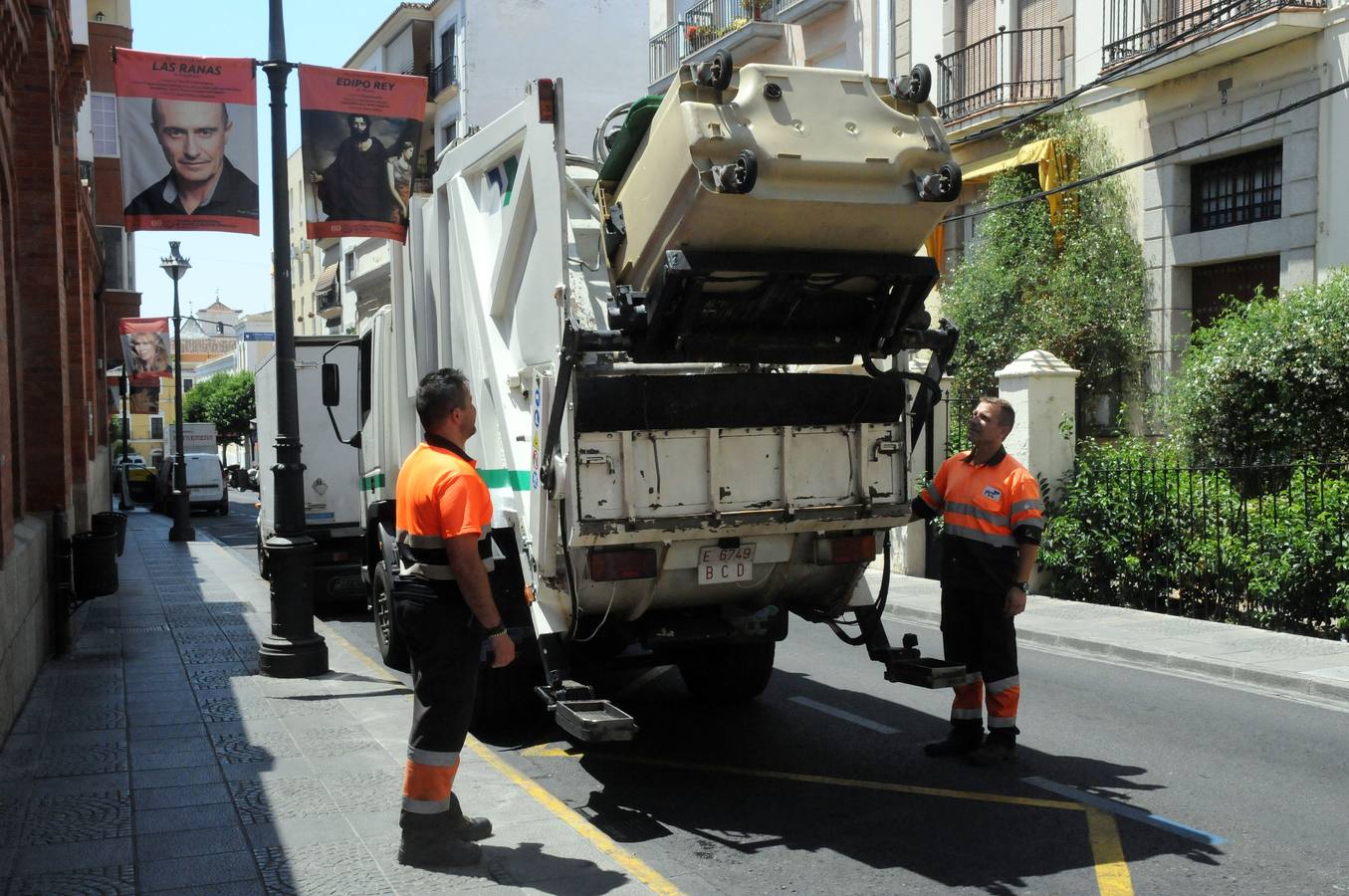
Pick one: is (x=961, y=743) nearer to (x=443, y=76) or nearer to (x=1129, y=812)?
(x=1129, y=812)

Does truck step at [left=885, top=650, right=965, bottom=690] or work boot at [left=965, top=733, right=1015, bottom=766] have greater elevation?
truck step at [left=885, top=650, right=965, bottom=690]

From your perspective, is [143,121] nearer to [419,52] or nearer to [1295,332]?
[1295,332]

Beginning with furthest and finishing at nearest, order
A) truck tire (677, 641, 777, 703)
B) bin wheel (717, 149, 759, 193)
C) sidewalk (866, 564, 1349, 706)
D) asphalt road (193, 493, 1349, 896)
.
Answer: sidewalk (866, 564, 1349, 706)
truck tire (677, 641, 777, 703)
bin wheel (717, 149, 759, 193)
asphalt road (193, 493, 1349, 896)

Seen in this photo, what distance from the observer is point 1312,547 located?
33.8 feet

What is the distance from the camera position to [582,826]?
565cm

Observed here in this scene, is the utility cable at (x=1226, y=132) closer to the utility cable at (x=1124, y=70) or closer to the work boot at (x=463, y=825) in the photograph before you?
the utility cable at (x=1124, y=70)

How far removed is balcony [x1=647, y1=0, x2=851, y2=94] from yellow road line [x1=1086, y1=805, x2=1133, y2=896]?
55.7 feet

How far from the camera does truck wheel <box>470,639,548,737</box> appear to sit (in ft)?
24.0

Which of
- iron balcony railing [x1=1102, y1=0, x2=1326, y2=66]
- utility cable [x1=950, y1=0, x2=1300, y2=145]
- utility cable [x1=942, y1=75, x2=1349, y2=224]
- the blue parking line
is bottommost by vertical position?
the blue parking line

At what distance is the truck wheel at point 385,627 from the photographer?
29.7 ft

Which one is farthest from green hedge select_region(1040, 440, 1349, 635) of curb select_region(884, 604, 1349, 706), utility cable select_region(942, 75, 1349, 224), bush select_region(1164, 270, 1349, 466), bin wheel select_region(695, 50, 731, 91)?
bin wheel select_region(695, 50, 731, 91)

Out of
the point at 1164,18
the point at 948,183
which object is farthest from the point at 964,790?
the point at 1164,18

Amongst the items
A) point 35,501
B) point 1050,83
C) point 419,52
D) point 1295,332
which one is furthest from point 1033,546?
point 419,52

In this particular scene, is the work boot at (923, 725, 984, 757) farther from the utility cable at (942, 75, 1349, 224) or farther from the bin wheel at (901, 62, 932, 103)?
the utility cable at (942, 75, 1349, 224)
